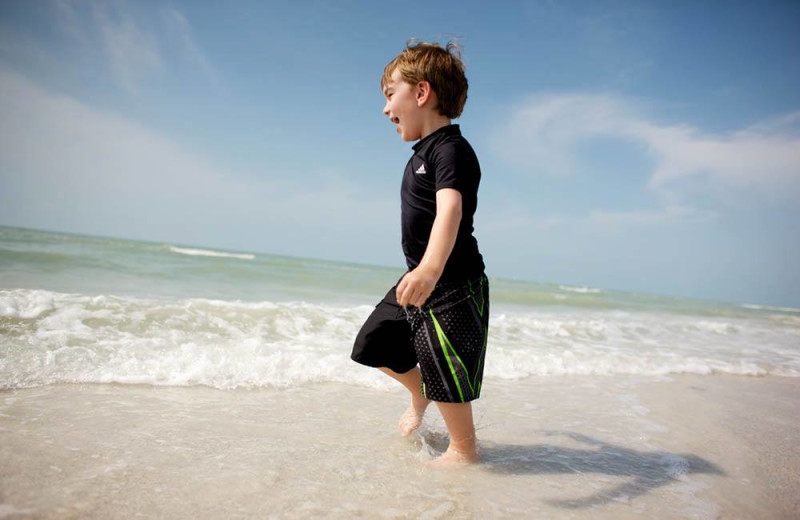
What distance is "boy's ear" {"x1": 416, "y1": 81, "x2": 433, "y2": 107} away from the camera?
6.29 feet

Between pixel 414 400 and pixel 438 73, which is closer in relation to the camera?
pixel 438 73

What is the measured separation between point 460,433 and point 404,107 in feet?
4.59

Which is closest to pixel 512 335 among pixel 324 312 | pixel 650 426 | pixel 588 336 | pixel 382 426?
pixel 588 336

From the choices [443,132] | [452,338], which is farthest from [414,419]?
[443,132]

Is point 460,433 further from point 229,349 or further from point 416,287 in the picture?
point 229,349

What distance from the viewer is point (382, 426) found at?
2336 millimetres

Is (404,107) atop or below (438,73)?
below

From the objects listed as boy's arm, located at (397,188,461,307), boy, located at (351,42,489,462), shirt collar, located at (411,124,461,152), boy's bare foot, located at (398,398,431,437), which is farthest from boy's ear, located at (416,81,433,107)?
boy's bare foot, located at (398,398,431,437)

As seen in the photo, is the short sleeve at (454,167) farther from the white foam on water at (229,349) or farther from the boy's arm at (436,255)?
the white foam on water at (229,349)

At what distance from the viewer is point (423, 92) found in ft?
6.33

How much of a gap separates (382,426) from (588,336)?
5.25 m

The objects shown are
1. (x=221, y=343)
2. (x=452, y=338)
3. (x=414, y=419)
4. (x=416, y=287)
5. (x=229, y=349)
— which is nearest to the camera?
(x=416, y=287)

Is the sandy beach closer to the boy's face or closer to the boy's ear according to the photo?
the boy's face

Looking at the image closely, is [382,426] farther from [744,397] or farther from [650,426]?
[744,397]
